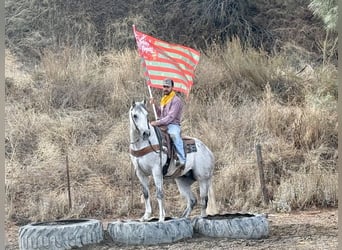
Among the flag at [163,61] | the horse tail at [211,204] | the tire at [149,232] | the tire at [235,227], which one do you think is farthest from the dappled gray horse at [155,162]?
the flag at [163,61]

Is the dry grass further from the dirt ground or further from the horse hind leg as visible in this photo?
the horse hind leg

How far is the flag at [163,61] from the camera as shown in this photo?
5.20 metres

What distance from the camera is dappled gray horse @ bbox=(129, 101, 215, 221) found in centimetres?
473

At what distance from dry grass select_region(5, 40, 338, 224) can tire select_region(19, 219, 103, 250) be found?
1528 millimetres

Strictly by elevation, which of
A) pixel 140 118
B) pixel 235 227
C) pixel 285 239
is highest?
pixel 140 118

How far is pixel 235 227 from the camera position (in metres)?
4.85

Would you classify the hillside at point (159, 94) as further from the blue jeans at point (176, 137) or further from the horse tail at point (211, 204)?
the blue jeans at point (176, 137)

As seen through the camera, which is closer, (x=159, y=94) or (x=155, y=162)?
(x=155, y=162)

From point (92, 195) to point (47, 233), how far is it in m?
1.83

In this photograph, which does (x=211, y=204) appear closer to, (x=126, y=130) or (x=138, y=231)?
(x=138, y=231)

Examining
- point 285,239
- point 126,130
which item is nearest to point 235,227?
point 285,239

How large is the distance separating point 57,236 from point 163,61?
1.51 metres

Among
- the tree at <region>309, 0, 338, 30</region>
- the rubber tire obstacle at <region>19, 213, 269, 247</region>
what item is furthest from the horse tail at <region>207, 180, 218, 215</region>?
the tree at <region>309, 0, 338, 30</region>

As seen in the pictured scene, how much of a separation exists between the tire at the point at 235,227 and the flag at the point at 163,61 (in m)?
1.05
